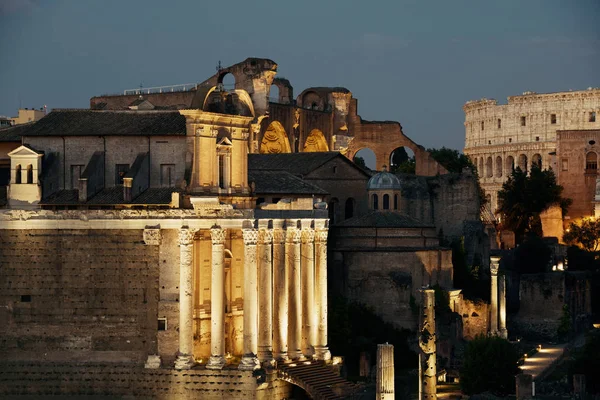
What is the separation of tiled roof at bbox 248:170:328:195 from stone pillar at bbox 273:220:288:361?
870cm

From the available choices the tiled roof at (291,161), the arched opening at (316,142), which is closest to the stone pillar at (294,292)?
the tiled roof at (291,161)

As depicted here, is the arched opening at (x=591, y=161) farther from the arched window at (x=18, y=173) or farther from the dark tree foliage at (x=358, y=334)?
the arched window at (x=18, y=173)

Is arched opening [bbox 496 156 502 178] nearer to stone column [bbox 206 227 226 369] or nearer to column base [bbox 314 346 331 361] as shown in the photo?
column base [bbox 314 346 331 361]

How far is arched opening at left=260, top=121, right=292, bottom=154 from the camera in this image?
101m

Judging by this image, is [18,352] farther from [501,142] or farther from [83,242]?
[501,142]

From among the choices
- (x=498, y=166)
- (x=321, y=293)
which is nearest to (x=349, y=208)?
(x=321, y=293)

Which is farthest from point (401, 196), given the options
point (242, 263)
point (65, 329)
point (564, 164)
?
point (564, 164)

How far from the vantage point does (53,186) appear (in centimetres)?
7669

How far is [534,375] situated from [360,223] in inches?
510

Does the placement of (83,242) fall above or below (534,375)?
above

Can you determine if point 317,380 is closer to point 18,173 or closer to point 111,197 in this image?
point 111,197

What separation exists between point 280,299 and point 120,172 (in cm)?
937

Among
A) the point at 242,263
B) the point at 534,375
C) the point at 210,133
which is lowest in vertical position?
the point at 534,375

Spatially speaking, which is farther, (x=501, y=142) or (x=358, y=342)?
(x=501, y=142)
